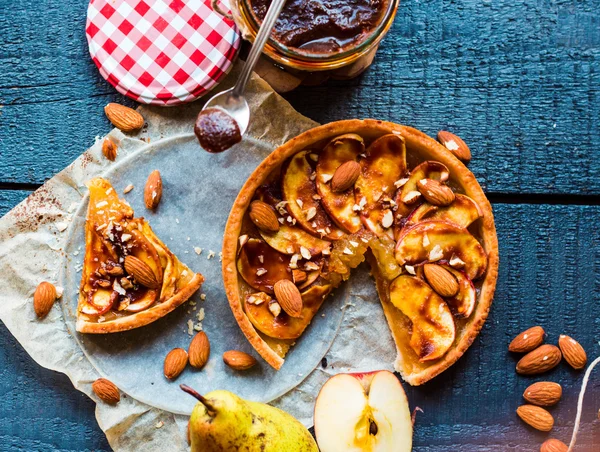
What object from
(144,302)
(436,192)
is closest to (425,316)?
(436,192)

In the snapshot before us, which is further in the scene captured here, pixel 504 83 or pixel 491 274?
pixel 504 83

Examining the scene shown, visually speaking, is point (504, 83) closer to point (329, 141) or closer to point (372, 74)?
point (372, 74)

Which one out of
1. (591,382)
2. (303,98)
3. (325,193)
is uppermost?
(303,98)

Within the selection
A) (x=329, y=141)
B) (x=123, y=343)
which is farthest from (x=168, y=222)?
(x=329, y=141)

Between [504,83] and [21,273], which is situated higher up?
[504,83]

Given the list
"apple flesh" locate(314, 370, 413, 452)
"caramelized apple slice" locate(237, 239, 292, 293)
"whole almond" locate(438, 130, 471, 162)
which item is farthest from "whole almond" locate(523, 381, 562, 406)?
"caramelized apple slice" locate(237, 239, 292, 293)

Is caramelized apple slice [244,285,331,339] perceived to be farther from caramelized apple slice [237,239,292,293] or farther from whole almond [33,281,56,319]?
whole almond [33,281,56,319]
